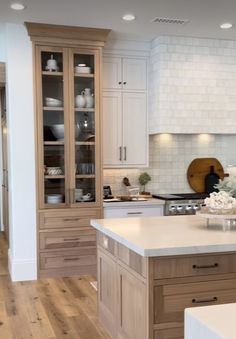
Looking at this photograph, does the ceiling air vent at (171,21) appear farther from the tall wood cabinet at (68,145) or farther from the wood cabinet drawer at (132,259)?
the wood cabinet drawer at (132,259)

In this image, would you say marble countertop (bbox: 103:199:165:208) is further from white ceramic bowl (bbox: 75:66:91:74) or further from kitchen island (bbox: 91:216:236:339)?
kitchen island (bbox: 91:216:236:339)

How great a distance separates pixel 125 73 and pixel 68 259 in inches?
94.1

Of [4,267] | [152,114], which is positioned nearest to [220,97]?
[152,114]

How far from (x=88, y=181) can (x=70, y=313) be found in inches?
64.9

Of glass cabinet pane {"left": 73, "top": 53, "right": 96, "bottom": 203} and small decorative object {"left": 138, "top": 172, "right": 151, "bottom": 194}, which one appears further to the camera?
small decorative object {"left": 138, "top": 172, "right": 151, "bottom": 194}

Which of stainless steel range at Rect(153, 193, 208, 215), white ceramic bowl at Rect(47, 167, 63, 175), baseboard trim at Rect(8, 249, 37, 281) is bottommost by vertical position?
baseboard trim at Rect(8, 249, 37, 281)

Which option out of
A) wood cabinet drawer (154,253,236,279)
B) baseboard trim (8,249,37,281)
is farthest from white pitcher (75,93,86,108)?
wood cabinet drawer (154,253,236,279)

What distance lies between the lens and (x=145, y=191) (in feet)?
17.9

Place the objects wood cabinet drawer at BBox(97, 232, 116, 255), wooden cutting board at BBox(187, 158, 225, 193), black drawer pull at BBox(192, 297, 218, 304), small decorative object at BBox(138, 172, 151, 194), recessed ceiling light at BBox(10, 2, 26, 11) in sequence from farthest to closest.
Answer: wooden cutting board at BBox(187, 158, 225, 193) < small decorative object at BBox(138, 172, 151, 194) < recessed ceiling light at BBox(10, 2, 26, 11) < wood cabinet drawer at BBox(97, 232, 116, 255) < black drawer pull at BBox(192, 297, 218, 304)

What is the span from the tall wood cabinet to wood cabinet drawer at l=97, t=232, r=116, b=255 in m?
1.54

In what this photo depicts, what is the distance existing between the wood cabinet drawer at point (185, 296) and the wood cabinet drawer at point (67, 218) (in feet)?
8.05

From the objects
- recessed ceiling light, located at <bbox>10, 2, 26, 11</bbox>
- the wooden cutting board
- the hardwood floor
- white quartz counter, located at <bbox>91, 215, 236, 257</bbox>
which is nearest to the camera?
white quartz counter, located at <bbox>91, 215, 236, 257</bbox>

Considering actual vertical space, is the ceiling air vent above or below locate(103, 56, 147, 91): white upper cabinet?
above

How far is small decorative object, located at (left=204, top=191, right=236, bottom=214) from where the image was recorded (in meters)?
2.81
